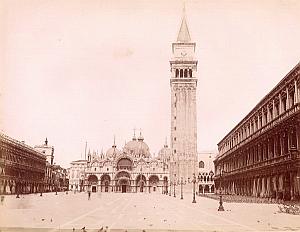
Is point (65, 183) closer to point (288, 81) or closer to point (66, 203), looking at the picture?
point (66, 203)

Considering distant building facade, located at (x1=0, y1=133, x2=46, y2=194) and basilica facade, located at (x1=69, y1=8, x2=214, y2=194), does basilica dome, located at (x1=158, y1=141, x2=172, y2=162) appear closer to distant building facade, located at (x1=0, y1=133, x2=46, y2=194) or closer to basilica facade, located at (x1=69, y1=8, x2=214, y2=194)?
basilica facade, located at (x1=69, y1=8, x2=214, y2=194)

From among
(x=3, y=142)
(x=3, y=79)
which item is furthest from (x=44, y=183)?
(x=3, y=79)

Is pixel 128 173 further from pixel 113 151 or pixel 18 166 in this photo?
pixel 18 166

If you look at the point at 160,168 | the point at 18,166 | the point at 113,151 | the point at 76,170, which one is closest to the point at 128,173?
the point at 160,168

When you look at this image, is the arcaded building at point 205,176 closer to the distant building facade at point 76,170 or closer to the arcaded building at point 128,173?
the arcaded building at point 128,173

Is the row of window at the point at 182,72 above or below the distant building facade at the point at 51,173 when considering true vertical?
above

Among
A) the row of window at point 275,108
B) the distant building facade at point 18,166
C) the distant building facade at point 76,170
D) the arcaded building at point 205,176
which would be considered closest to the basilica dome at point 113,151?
the distant building facade at point 76,170
